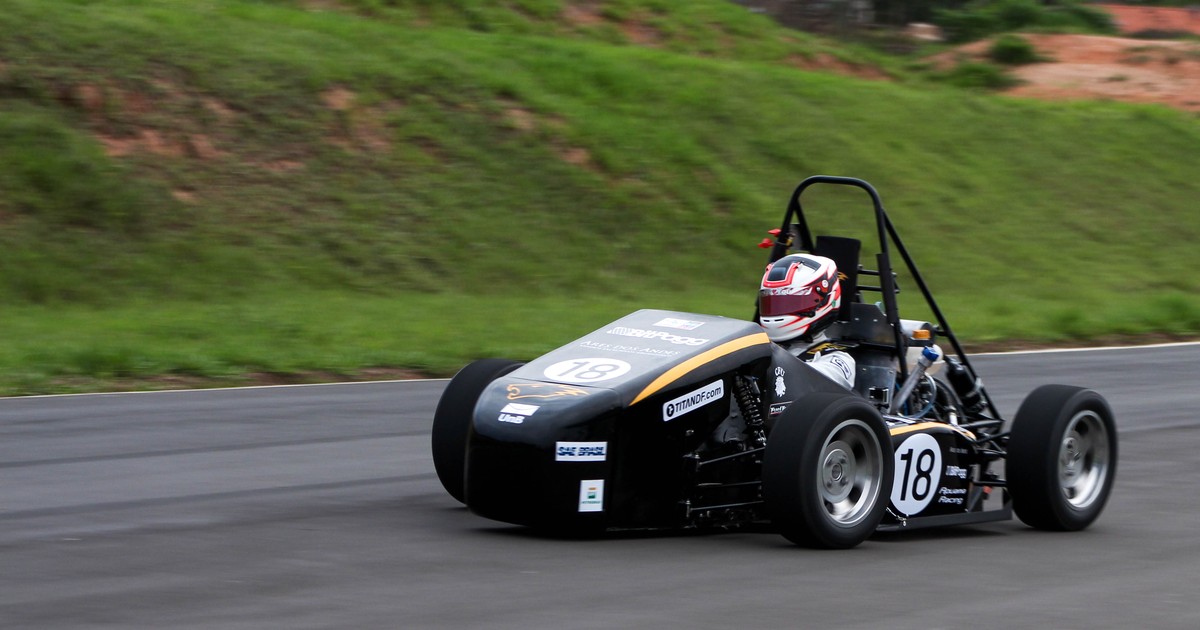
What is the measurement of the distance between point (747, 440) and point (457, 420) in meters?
1.40

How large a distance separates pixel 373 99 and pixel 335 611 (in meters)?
20.2

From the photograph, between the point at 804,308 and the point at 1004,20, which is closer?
the point at 804,308

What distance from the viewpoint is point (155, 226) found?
64.0 feet

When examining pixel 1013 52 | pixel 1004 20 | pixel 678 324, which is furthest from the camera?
pixel 1004 20

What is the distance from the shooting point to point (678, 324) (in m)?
6.87

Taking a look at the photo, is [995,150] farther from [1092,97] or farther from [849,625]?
[849,625]

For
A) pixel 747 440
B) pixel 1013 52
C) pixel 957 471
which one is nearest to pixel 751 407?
→ pixel 747 440

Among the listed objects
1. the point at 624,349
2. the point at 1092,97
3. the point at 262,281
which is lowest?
the point at 262,281

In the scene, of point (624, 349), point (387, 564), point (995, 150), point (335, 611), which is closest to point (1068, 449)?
point (624, 349)

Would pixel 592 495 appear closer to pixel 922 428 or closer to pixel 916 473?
pixel 916 473

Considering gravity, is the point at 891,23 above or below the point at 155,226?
above

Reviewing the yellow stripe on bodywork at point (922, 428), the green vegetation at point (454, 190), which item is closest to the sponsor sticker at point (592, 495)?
the yellow stripe on bodywork at point (922, 428)

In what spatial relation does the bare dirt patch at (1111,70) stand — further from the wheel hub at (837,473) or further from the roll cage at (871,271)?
the wheel hub at (837,473)

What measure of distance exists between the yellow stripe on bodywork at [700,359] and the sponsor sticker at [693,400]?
3.6 inches
